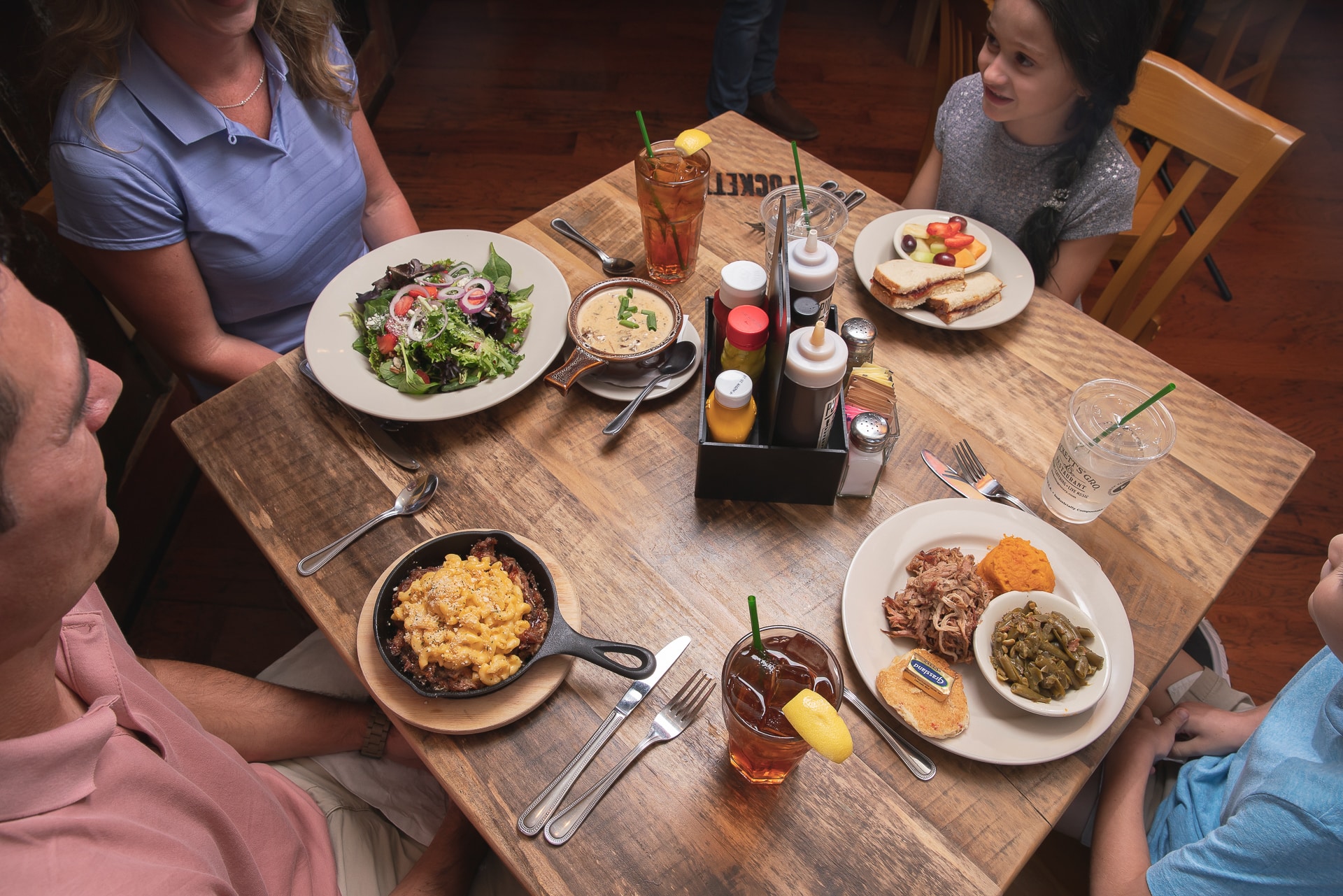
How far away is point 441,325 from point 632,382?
14.9 inches

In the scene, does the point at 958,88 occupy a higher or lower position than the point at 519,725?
higher

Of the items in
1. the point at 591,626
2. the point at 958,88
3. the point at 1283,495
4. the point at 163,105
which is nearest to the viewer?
the point at 591,626

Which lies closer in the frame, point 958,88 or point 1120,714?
A: point 1120,714

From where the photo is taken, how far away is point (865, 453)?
1.25 meters

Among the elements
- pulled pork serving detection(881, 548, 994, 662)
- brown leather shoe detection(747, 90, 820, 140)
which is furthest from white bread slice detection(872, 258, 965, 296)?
brown leather shoe detection(747, 90, 820, 140)

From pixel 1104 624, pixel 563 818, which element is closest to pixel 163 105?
pixel 563 818

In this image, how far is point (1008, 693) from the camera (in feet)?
3.51

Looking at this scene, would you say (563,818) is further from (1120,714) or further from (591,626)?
(1120,714)

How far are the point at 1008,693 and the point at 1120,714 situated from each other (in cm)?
18

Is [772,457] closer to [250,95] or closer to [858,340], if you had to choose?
[858,340]

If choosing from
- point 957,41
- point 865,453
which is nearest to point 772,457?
point 865,453

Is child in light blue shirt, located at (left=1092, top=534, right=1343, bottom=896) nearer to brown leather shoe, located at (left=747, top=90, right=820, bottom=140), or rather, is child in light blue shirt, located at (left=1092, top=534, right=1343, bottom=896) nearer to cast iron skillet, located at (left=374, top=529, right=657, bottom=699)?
cast iron skillet, located at (left=374, top=529, right=657, bottom=699)

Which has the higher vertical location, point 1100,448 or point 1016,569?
point 1100,448

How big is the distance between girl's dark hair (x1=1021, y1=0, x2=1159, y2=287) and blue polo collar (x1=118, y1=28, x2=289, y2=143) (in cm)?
177
